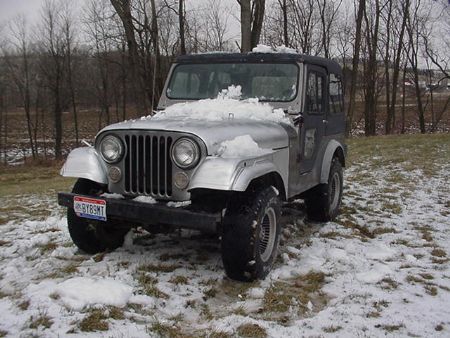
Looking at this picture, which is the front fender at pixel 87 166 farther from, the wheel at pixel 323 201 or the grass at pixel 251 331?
the wheel at pixel 323 201

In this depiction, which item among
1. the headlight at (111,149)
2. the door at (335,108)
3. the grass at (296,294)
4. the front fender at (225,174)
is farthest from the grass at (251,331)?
the door at (335,108)

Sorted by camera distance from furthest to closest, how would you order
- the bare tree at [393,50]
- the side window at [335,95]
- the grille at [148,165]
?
the bare tree at [393,50] → the side window at [335,95] → the grille at [148,165]

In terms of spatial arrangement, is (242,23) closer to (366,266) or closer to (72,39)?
(366,266)

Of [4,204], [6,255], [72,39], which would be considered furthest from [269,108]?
[72,39]

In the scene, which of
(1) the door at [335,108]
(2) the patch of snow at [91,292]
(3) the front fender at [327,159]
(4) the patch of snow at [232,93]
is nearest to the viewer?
(2) the patch of snow at [91,292]

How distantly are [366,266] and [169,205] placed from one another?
206 cm

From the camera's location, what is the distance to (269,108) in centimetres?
536

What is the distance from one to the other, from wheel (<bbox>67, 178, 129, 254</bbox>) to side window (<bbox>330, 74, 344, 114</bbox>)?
329cm

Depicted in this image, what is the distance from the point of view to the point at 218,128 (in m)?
4.30

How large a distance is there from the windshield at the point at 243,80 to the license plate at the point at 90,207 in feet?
6.49

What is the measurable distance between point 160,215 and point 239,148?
2.79 feet

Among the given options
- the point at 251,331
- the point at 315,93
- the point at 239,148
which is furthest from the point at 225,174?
the point at 315,93

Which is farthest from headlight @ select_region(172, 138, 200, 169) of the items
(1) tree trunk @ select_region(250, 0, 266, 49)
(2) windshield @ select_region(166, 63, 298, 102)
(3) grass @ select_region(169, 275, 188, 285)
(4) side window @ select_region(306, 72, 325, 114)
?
(1) tree trunk @ select_region(250, 0, 266, 49)

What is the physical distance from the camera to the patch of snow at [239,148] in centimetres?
410
